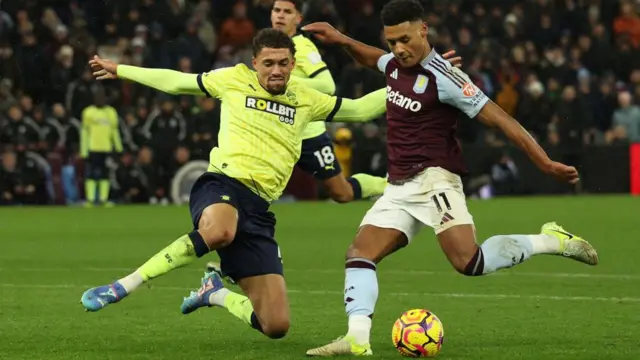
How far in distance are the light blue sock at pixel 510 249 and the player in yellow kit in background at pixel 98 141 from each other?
1541cm

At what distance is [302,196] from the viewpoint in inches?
986

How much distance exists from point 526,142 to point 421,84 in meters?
0.73

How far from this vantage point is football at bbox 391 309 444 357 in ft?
25.9

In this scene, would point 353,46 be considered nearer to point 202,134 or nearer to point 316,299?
point 316,299

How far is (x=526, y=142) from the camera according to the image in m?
8.12

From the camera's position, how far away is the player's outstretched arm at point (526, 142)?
26.3ft

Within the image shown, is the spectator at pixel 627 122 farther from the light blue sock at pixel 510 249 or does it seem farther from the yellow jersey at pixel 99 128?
the light blue sock at pixel 510 249

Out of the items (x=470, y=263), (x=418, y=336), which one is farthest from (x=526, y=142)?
(x=418, y=336)

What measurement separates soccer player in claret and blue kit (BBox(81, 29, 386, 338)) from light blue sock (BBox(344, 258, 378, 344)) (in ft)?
1.82

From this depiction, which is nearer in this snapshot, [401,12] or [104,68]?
[401,12]

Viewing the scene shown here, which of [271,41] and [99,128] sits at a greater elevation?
[271,41]

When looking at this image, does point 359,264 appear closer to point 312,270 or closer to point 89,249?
point 312,270

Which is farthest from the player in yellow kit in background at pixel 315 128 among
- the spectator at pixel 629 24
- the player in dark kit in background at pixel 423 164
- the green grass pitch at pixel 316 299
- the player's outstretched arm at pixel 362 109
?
the spectator at pixel 629 24

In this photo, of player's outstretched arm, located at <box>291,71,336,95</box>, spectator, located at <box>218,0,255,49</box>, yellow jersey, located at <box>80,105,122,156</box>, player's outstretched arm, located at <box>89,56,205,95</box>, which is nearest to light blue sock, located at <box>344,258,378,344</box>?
player's outstretched arm, located at <box>89,56,205,95</box>
